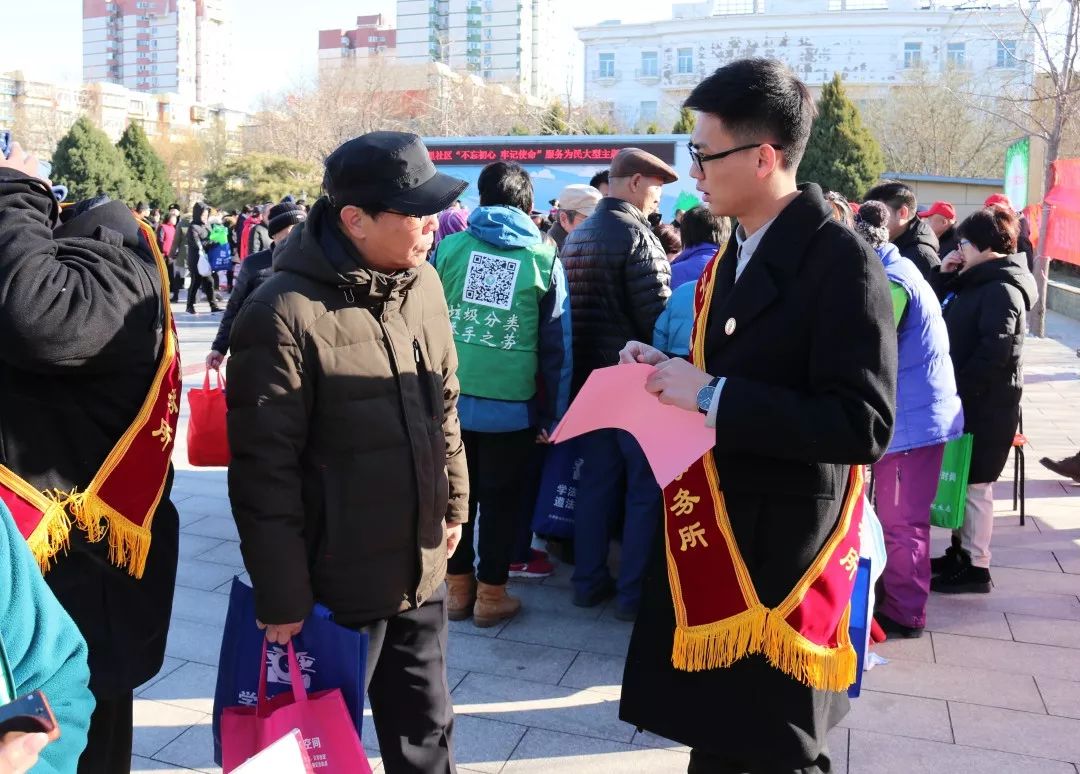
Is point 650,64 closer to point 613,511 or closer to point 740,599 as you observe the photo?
point 613,511

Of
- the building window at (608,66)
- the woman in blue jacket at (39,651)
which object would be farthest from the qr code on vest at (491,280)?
the building window at (608,66)

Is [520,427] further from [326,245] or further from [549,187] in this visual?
[549,187]

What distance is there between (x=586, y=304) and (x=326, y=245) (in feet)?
7.74

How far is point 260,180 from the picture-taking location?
98.8 feet

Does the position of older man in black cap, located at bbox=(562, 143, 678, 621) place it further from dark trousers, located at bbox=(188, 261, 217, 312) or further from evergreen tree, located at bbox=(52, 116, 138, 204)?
evergreen tree, located at bbox=(52, 116, 138, 204)

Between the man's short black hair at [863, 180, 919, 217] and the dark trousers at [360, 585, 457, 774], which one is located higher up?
the man's short black hair at [863, 180, 919, 217]

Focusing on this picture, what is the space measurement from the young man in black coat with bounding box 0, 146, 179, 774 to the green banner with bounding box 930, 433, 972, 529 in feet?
11.0

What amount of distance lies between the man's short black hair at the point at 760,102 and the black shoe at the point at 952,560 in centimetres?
322

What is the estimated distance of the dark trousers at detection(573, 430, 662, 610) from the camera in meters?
4.25

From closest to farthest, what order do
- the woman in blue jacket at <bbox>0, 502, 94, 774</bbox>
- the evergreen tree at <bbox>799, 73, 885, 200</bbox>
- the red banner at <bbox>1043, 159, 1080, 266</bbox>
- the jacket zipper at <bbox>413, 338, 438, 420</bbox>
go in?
the woman in blue jacket at <bbox>0, 502, 94, 774</bbox>, the jacket zipper at <bbox>413, 338, 438, 420</bbox>, the red banner at <bbox>1043, 159, 1080, 266</bbox>, the evergreen tree at <bbox>799, 73, 885, 200</bbox>

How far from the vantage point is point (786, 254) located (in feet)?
6.38

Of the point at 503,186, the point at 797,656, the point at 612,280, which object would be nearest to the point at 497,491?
the point at 612,280

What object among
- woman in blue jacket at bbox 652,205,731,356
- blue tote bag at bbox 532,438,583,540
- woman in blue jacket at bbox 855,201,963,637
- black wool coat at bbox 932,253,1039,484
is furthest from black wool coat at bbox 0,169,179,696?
black wool coat at bbox 932,253,1039,484

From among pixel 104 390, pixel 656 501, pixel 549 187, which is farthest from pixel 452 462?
pixel 549 187
